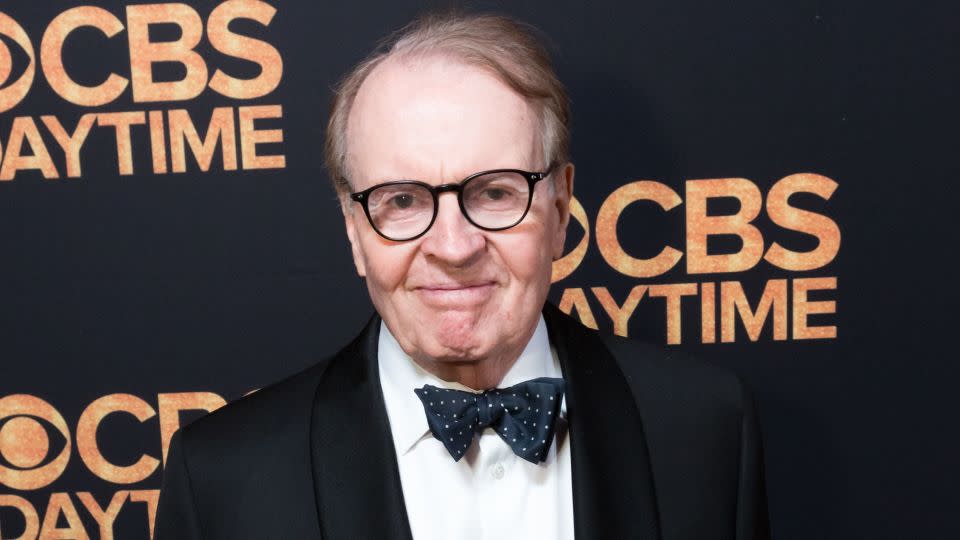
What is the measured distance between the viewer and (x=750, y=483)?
4.19 feet

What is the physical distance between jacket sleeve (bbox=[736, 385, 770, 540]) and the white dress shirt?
27cm

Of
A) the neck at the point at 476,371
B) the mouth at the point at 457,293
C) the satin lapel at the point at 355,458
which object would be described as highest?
the mouth at the point at 457,293

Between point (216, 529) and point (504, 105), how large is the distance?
67 cm

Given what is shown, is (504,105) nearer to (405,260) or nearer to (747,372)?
(405,260)

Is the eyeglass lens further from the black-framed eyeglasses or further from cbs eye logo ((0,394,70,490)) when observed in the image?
cbs eye logo ((0,394,70,490))

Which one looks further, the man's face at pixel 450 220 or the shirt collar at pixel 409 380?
the shirt collar at pixel 409 380

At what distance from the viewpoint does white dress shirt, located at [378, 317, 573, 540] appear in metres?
1.15

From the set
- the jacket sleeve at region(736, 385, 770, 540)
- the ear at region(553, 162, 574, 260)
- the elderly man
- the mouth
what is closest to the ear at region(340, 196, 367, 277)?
the elderly man

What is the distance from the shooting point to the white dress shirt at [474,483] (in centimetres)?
115

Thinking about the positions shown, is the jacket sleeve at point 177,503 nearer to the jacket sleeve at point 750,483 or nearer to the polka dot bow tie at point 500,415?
the polka dot bow tie at point 500,415

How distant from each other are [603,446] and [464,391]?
201 millimetres

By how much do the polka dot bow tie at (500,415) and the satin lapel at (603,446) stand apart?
6cm

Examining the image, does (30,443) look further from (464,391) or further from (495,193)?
(495,193)

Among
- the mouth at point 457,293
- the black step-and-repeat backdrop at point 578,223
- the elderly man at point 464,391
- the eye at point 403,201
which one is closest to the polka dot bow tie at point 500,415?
the elderly man at point 464,391
